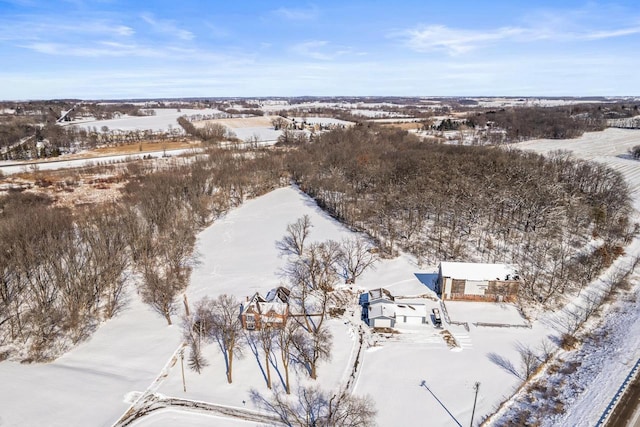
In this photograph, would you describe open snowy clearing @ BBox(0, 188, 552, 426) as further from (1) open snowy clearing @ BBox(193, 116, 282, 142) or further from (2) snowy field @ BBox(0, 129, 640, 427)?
(1) open snowy clearing @ BBox(193, 116, 282, 142)

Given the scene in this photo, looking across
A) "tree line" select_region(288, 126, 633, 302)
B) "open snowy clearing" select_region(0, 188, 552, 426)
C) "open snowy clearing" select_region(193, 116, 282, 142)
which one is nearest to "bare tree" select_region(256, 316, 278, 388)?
"open snowy clearing" select_region(0, 188, 552, 426)

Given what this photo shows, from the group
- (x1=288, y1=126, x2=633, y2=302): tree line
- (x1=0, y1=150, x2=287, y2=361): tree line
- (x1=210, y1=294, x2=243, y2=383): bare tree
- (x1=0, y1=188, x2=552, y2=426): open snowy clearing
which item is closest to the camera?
(x1=0, y1=188, x2=552, y2=426): open snowy clearing

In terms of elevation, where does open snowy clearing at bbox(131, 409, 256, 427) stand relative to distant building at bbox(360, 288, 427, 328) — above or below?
below

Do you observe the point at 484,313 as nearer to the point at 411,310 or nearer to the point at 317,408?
the point at 411,310

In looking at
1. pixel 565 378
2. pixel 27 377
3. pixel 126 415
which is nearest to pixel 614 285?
pixel 565 378

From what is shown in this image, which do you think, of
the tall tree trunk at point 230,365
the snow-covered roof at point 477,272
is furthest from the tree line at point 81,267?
the snow-covered roof at point 477,272

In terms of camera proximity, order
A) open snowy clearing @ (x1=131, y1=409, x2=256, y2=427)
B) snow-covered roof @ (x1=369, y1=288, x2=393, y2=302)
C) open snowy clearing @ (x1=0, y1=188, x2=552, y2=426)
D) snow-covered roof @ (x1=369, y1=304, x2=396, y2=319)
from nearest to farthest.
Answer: open snowy clearing @ (x1=131, y1=409, x2=256, y2=427), open snowy clearing @ (x1=0, y1=188, x2=552, y2=426), snow-covered roof @ (x1=369, y1=304, x2=396, y2=319), snow-covered roof @ (x1=369, y1=288, x2=393, y2=302)

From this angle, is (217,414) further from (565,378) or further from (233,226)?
(233,226)
